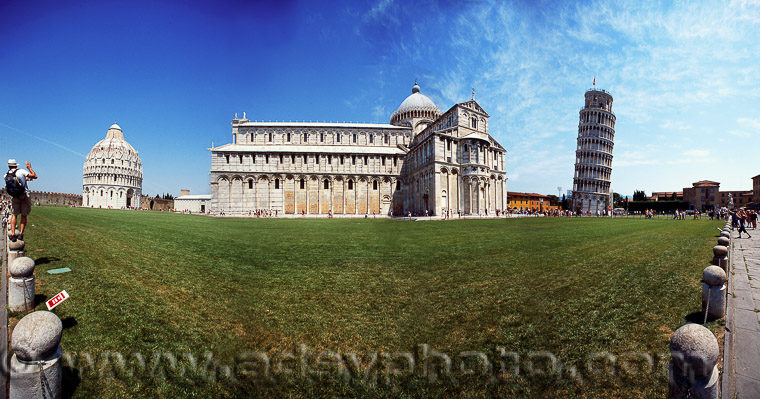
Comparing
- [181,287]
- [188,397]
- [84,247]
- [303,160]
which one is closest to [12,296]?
[181,287]

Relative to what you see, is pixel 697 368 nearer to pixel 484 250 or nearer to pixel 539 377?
pixel 539 377

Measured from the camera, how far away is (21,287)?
4.24m

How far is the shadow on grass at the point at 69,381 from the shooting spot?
296 cm

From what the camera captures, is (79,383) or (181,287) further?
(181,287)

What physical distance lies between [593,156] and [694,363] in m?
84.3

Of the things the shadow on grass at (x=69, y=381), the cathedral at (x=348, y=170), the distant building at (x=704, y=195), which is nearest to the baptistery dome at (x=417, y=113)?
the cathedral at (x=348, y=170)

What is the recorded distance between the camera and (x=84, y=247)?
805cm

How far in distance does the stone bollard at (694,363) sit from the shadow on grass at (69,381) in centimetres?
570

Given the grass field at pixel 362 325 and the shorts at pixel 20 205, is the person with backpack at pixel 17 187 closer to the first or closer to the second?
the shorts at pixel 20 205

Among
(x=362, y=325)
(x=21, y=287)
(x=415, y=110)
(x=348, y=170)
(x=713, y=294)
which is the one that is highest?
(x=415, y=110)

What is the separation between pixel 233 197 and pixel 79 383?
47.6 meters

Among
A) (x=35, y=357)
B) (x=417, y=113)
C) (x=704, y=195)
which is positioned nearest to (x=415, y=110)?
(x=417, y=113)

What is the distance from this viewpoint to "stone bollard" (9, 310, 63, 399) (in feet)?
→ 8.34

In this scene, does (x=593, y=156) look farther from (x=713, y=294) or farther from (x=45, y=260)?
(x=45, y=260)
